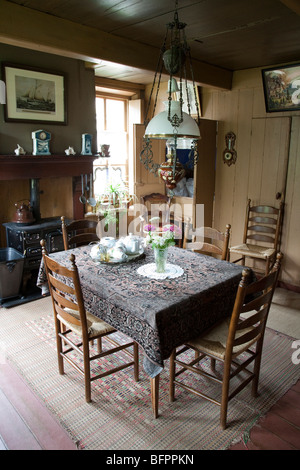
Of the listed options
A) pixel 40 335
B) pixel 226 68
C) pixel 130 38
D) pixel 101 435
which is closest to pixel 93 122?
pixel 130 38

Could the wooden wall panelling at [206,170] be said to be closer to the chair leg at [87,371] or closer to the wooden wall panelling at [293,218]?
the wooden wall panelling at [293,218]

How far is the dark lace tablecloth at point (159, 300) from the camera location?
1.76 metres

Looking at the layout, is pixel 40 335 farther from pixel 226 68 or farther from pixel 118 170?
pixel 226 68

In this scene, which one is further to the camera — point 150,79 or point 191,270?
point 150,79

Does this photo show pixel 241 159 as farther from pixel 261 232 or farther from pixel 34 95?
pixel 34 95

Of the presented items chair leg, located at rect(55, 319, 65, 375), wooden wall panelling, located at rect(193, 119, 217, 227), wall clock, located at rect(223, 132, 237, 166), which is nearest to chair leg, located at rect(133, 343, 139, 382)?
chair leg, located at rect(55, 319, 65, 375)

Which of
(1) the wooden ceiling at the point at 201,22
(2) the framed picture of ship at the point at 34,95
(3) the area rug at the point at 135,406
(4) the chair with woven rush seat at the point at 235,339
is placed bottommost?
(3) the area rug at the point at 135,406

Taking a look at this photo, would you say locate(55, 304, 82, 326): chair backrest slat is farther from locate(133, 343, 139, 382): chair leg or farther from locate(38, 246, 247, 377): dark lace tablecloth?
locate(133, 343, 139, 382): chair leg

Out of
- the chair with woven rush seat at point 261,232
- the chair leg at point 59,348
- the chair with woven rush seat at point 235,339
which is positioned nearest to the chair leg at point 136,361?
the chair with woven rush seat at point 235,339

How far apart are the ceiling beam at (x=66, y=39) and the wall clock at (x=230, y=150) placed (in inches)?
61.0

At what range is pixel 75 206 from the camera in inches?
158

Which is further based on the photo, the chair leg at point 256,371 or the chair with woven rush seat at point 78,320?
the chair leg at point 256,371

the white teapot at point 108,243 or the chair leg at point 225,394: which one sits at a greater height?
the white teapot at point 108,243

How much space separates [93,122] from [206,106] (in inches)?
59.7
